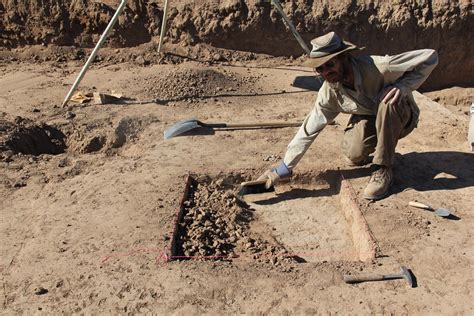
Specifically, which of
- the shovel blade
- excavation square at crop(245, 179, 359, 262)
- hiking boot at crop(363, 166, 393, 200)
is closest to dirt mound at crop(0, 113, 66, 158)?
the shovel blade

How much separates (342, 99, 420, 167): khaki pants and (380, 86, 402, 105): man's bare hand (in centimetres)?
5

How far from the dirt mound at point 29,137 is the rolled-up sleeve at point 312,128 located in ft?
8.28

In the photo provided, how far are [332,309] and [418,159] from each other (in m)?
2.22

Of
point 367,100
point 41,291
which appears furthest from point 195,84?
point 41,291

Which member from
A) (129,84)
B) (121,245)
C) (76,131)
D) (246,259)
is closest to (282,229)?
(246,259)

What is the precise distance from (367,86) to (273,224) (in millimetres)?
1335

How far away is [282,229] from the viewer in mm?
4473

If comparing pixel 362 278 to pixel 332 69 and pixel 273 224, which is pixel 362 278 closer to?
pixel 273 224

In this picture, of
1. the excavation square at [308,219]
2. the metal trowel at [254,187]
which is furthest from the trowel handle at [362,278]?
the metal trowel at [254,187]

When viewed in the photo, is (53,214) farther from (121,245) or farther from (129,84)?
(129,84)

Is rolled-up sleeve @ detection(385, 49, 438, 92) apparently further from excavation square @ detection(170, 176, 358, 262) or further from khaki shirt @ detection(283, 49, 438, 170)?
excavation square @ detection(170, 176, 358, 262)

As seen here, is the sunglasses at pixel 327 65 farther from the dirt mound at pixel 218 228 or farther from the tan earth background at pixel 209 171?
the dirt mound at pixel 218 228

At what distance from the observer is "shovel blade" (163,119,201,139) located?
5477mm

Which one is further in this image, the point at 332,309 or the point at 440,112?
the point at 440,112
